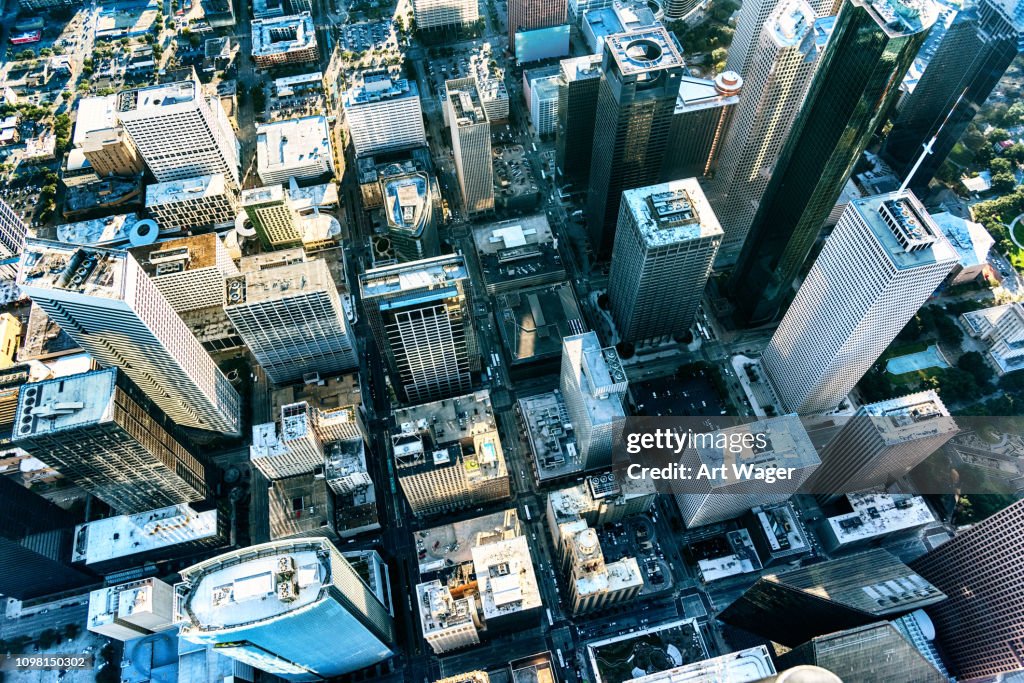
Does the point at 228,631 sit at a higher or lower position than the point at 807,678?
higher
